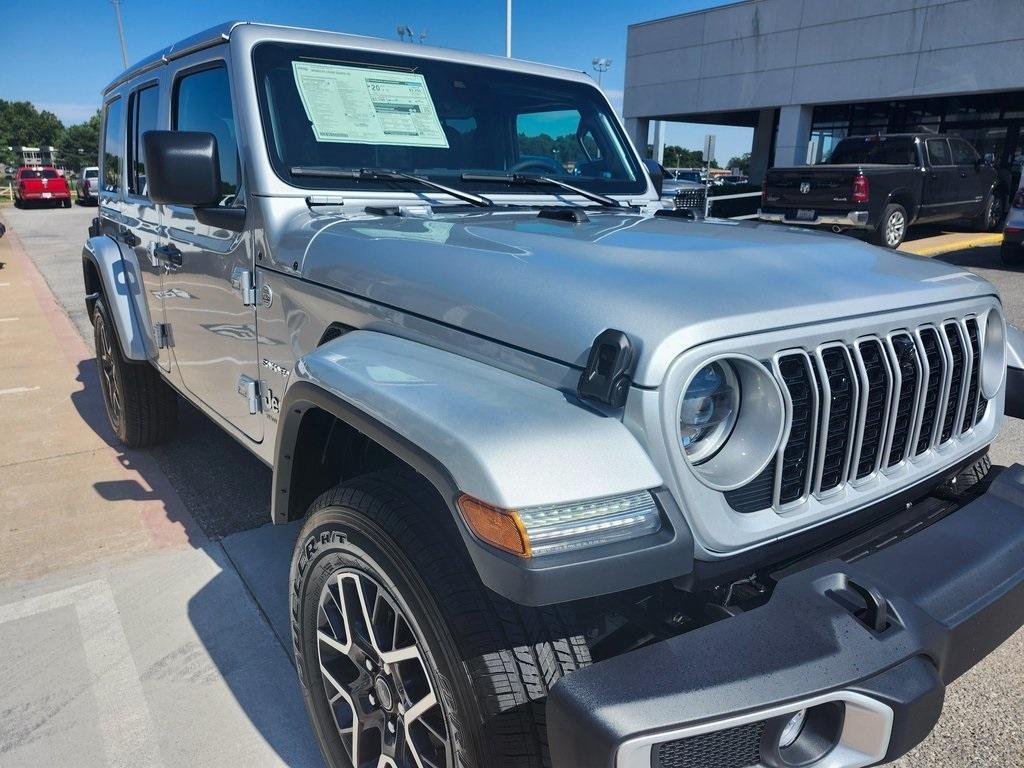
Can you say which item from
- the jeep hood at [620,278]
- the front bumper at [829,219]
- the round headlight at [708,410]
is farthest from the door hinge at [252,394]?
the front bumper at [829,219]

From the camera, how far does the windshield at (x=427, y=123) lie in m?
2.67

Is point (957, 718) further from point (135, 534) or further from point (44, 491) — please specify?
point (44, 491)

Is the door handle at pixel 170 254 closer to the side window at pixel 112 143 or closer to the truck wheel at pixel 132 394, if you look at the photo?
the truck wheel at pixel 132 394

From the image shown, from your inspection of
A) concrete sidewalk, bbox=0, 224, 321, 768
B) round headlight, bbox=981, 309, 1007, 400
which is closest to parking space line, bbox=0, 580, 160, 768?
concrete sidewalk, bbox=0, 224, 321, 768

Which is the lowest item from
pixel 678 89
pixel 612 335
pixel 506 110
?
pixel 612 335

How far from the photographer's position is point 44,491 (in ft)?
13.4

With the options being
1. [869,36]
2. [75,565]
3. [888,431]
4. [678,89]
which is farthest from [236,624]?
[678,89]

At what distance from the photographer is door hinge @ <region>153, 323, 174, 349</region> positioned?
3.57 m

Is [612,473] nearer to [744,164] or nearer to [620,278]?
[620,278]

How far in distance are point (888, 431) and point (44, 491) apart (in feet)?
13.5

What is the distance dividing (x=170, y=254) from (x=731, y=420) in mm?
2713

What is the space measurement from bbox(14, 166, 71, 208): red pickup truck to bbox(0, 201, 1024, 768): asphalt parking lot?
110ft

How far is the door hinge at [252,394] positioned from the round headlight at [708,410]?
1752 millimetres

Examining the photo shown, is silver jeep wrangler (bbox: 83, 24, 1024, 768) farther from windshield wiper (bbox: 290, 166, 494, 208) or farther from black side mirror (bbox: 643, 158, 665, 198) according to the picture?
black side mirror (bbox: 643, 158, 665, 198)
